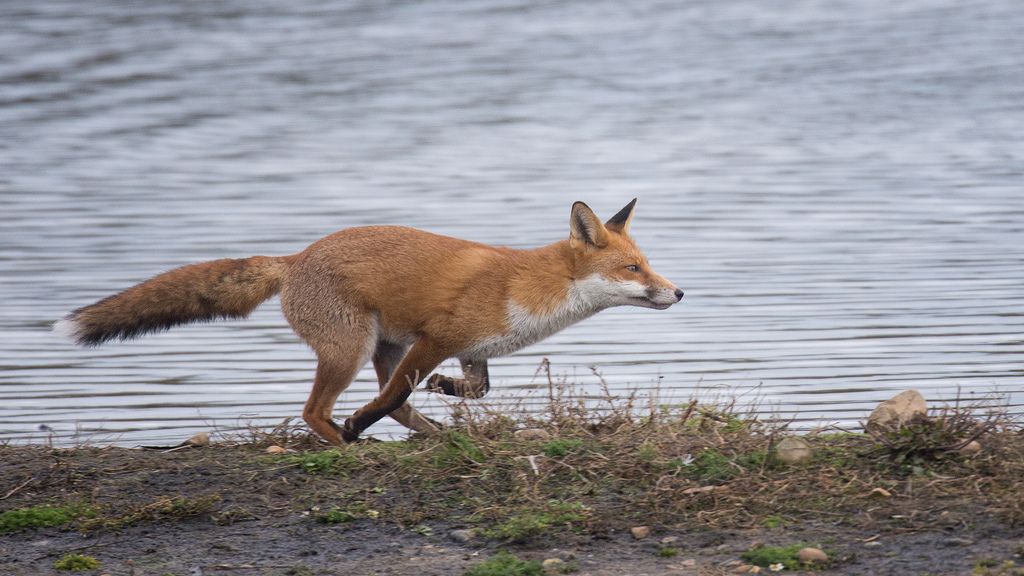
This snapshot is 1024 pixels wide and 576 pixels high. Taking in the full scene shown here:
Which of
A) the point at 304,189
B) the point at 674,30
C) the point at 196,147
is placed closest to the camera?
the point at 304,189

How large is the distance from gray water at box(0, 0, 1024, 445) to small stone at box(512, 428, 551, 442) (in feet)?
0.96

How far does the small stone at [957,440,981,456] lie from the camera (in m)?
6.07

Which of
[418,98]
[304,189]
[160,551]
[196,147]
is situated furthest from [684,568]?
[418,98]

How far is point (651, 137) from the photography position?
20.0 metres

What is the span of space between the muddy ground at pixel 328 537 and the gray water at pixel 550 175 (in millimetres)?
1196

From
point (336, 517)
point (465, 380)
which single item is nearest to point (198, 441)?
point (465, 380)

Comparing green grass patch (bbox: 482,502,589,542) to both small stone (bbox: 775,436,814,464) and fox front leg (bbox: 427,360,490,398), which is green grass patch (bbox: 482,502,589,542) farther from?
fox front leg (bbox: 427,360,490,398)

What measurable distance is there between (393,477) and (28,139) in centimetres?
1522

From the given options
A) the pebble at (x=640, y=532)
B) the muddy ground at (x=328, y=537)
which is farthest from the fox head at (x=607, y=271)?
the pebble at (x=640, y=532)

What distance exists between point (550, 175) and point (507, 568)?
1210 cm

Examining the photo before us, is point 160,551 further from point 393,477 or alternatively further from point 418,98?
point 418,98

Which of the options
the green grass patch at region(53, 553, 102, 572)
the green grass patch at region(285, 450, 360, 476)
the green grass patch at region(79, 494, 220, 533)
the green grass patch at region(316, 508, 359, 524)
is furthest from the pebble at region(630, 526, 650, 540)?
the green grass patch at region(53, 553, 102, 572)

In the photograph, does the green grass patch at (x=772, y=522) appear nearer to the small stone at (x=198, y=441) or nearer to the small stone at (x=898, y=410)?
the small stone at (x=898, y=410)

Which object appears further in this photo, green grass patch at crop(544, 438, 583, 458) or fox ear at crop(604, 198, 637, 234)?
fox ear at crop(604, 198, 637, 234)
